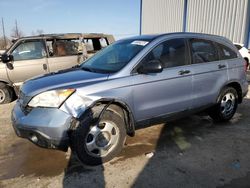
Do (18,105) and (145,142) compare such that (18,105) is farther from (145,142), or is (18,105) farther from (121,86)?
(145,142)

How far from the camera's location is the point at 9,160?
161 inches

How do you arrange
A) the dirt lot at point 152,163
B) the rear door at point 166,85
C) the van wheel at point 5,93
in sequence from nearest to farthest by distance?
the dirt lot at point 152,163
the rear door at point 166,85
the van wheel at point 5,93

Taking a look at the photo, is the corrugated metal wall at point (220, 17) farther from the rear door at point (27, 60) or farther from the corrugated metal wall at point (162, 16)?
the rear door at point (27, 60)

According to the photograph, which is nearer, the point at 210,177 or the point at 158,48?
the point at 210,177

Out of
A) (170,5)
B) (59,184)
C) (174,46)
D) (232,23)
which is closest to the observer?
(59,184)

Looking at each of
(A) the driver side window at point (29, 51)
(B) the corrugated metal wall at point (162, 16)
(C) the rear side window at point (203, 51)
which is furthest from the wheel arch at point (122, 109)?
(B) the corrugated metal wall at point (162, 16)

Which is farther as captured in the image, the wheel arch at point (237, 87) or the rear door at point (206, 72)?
the wheel arch at point (237, 87)

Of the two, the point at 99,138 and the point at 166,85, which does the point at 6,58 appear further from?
the point at 166,85

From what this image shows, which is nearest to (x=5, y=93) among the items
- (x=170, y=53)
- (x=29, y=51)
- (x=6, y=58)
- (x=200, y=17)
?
(x=6, y=58)

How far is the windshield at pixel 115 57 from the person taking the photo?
4141 mm

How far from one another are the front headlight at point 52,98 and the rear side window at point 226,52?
3.04 m

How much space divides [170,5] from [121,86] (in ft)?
63.8

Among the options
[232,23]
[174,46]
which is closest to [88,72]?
[174,46]

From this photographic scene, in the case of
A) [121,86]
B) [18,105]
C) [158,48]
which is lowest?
[18,105]
